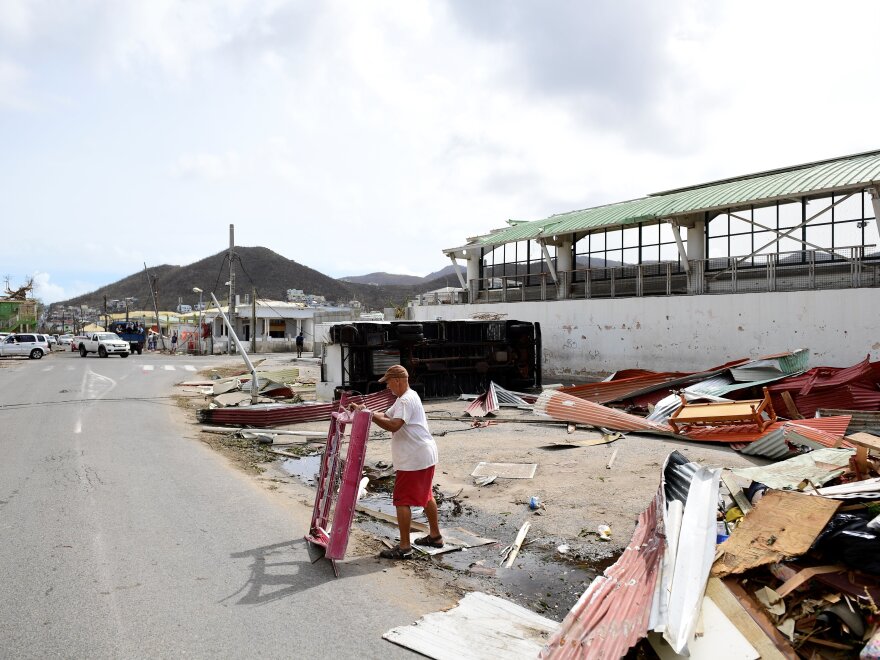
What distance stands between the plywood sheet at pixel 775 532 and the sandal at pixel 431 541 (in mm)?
2447

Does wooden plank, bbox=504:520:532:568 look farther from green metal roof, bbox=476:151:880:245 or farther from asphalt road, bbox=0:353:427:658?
green metal roof, bbox=476:151:880:245

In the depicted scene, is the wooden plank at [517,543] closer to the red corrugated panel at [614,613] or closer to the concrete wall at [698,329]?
the red corrugated panel at [614,613]

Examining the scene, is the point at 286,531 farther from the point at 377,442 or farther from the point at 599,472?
the point at 377,442

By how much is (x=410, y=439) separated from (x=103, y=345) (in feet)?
142

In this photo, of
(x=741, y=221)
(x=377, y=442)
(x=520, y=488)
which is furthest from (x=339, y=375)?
(x=741, y=221)

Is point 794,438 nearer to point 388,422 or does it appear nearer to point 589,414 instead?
point 589,414

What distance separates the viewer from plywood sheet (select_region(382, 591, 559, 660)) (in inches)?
152

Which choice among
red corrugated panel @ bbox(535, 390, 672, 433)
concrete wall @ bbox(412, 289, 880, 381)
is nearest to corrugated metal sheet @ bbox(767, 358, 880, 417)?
red corrugated panel @ bbox(535, 390, 672, 433)

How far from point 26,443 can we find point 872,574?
11.8 m

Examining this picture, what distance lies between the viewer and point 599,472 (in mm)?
8570

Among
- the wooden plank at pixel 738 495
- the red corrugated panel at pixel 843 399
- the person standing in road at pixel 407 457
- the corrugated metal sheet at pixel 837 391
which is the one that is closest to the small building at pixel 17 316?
the corrugated metal sheet at pixel 837 391

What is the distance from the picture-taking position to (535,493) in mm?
7773

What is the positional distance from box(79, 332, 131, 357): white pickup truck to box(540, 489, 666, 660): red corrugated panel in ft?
147

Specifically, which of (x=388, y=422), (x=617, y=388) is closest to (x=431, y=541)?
(x=388, y=422)
